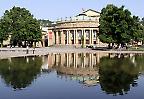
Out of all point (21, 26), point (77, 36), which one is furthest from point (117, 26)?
point (77, 36)

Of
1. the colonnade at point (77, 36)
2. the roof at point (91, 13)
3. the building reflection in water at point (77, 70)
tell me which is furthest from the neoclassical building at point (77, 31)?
the building reflection in water at point (77, 70)

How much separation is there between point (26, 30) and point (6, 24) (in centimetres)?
724

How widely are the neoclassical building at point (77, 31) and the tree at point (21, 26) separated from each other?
25.3 m

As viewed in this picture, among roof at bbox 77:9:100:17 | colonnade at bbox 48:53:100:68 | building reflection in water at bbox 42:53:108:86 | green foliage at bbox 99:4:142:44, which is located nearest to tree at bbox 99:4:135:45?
green foliage at bbox 99:4:142:44

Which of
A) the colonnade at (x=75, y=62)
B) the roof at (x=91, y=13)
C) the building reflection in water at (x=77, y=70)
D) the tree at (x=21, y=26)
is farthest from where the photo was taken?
the roof at (x=91, y=13)

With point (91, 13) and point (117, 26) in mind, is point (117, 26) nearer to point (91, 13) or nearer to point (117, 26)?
point (117, 26)

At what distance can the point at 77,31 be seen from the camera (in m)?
131

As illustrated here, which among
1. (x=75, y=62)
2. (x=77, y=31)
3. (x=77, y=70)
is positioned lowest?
(x=75, y=62)

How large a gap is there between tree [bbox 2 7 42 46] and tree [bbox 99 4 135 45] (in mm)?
24911

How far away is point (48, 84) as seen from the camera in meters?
24.9

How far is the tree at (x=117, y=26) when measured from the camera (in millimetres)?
82375

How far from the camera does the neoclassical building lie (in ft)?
425

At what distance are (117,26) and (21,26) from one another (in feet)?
102

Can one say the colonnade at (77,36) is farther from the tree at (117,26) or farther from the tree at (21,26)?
the tree at (117,26)
